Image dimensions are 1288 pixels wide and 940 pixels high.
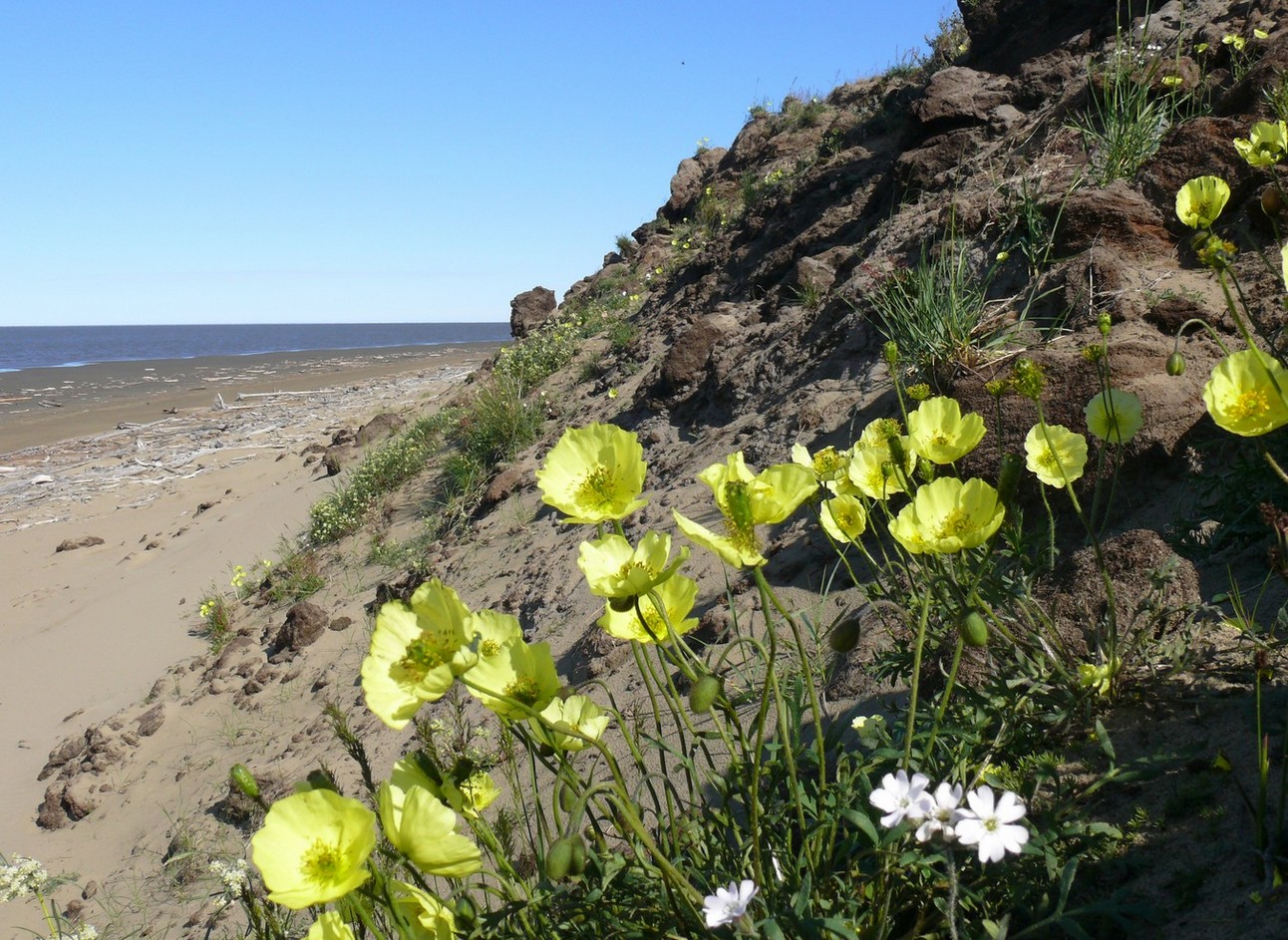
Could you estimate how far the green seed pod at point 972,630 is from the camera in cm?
131

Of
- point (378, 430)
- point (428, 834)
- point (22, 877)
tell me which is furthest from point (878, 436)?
point (378, 430)

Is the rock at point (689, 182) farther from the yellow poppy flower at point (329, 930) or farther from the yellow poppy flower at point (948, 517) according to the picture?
the yellow poppy flower at point (329, 930)

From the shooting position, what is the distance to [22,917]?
3.64 meters

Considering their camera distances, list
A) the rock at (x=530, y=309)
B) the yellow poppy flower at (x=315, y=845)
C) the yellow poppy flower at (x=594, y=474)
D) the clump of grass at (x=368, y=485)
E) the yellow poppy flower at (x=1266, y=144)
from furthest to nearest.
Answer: the rock at (x=530, y=309) → the clump of grass at (x=368, y=485) → the yellow poppy flower at (x=1266, y=144) → the yellow poppy flower at (x=594, y=474) → the yellow poppy flower at (x=315, y=845)

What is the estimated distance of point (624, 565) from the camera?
53.9 inches

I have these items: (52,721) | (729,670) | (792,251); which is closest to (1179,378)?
(729,670)

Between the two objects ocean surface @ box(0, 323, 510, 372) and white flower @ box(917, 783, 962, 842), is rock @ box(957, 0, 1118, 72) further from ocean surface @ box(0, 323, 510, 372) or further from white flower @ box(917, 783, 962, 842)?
ocean surface @ box(0, 323, 510, 372)

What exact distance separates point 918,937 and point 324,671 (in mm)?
4130

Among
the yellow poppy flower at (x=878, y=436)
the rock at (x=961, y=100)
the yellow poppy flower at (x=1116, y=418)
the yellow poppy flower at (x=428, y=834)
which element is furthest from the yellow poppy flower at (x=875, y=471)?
the rock at (x=961, y=100)

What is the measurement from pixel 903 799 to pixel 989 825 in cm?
11

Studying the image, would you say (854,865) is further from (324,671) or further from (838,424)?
(324,671)

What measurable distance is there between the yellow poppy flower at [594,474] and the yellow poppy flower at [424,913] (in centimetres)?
64

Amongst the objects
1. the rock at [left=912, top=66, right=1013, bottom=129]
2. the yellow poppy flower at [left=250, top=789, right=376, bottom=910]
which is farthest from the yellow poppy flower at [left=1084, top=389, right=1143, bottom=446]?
the rock at [left=912, top=66, right=1013, bottom=129]

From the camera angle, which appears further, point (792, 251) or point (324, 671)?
point (792, 251)
